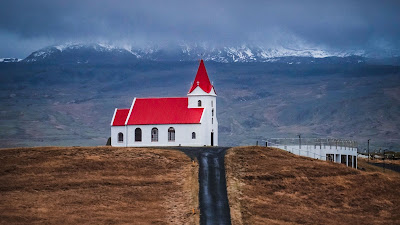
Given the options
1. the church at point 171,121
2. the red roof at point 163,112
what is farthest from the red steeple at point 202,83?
the red roof at point 163,112

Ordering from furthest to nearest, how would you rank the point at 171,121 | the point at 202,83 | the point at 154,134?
the point at 202,83 < the point at 154,134 < the point at 171,121

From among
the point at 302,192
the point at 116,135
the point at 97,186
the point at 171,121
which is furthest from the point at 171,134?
the point at 302,192

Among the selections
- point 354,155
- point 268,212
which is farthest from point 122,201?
point 354,155

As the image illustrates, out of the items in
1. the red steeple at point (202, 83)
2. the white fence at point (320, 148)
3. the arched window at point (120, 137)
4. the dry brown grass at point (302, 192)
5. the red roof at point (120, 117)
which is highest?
the red steeple at point (202, 83)

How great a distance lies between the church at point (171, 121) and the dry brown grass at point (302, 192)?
50.8ft

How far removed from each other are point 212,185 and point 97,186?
383 inches

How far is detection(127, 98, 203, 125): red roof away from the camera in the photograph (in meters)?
97.9

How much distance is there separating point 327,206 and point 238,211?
28.6ft

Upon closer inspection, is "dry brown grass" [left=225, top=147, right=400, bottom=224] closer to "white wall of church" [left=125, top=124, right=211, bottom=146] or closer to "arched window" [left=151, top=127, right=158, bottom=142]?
"white wall of church" [left=125, top=124, right=211, bottom=146]

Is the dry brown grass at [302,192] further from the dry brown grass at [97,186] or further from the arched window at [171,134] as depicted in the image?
the arched window at [171,134]

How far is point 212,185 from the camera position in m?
70.6

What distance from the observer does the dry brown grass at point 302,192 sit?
6362 cm

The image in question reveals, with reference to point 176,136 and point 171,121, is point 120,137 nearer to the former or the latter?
point 171,121

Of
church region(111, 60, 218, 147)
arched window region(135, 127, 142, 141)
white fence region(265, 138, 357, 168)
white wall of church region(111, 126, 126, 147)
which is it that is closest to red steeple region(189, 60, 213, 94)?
church region(111, 60, 218, 147)
